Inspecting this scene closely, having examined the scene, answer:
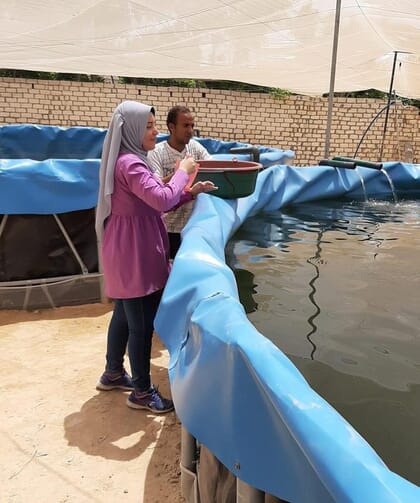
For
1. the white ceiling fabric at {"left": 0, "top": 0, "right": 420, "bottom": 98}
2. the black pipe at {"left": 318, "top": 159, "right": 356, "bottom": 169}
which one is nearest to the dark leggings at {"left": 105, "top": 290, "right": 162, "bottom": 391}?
the white ceiling fabric at {"left": 0, "top": 0, "right": 420, "bottom": 98}

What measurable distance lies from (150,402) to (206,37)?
512 cm

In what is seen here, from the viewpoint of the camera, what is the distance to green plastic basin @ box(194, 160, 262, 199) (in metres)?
2.63

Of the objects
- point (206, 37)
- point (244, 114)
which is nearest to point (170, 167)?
point (206, 37)

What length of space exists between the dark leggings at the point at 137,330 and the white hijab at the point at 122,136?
452 mm

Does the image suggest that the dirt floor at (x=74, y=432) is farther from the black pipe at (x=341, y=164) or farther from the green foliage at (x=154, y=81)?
the green foliage at (x=154, y=81)

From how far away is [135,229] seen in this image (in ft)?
6.01

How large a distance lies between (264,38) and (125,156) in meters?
5.08

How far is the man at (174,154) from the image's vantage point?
242 cm

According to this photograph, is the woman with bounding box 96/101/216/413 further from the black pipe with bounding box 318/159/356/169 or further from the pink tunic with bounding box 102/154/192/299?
the black pipe with bounding box 318/159/356/169

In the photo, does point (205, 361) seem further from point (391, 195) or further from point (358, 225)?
point (391, 195)

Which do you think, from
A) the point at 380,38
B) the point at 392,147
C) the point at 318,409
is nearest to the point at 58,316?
the point at 318,409

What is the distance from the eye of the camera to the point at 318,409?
2.68 ft

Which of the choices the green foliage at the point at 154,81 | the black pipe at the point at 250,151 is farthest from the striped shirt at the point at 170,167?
the green foliage at the point at 154,81

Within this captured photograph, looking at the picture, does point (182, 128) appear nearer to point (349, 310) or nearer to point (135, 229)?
point (135, 229)
